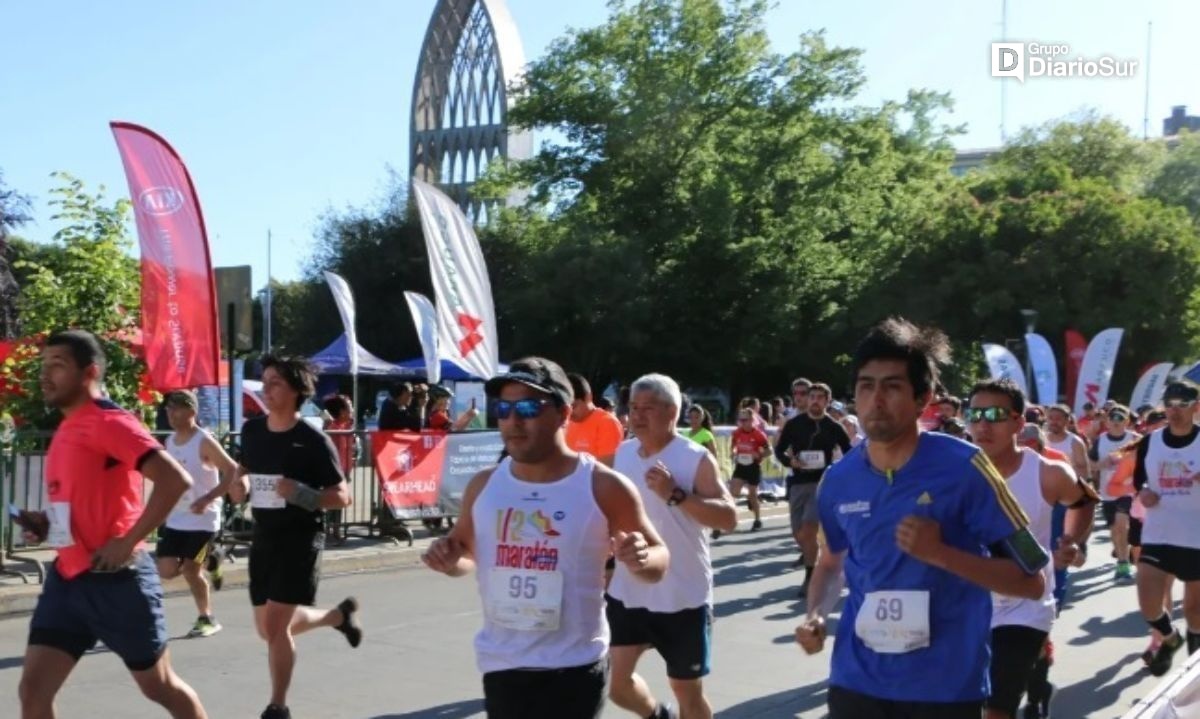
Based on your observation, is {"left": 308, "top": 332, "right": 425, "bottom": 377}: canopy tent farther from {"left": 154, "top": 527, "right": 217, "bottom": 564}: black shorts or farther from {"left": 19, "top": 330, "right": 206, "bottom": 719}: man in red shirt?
{"left": 19, "top": 330, "right": 206, "bottom": 719}: man in red shirt

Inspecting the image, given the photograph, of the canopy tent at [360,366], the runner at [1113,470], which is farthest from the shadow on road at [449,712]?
the canopy tent at [360,366]

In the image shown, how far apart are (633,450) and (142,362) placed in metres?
9.20

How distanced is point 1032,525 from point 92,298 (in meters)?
10.9

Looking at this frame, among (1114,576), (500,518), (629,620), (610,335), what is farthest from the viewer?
(610,335)

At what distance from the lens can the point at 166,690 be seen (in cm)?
524

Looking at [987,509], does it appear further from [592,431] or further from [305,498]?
[592,431]

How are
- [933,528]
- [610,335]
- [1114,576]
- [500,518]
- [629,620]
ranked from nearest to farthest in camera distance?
[933,528] → [500,518] → [629,620] → [1114,576] → [610,335]

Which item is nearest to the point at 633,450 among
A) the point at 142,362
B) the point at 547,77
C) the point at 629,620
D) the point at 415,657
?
the point at 629,620

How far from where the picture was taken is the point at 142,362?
14234mm

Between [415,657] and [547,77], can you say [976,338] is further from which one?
[415,657]

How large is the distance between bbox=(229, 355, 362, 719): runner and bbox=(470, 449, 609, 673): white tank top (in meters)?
2.94

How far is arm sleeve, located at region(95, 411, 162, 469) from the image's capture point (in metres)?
5.27

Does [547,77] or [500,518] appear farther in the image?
[547,77]

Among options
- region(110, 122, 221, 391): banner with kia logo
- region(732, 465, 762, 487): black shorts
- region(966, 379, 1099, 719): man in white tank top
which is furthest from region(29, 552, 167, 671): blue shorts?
region(732, 465, 762, 487): black shorts
